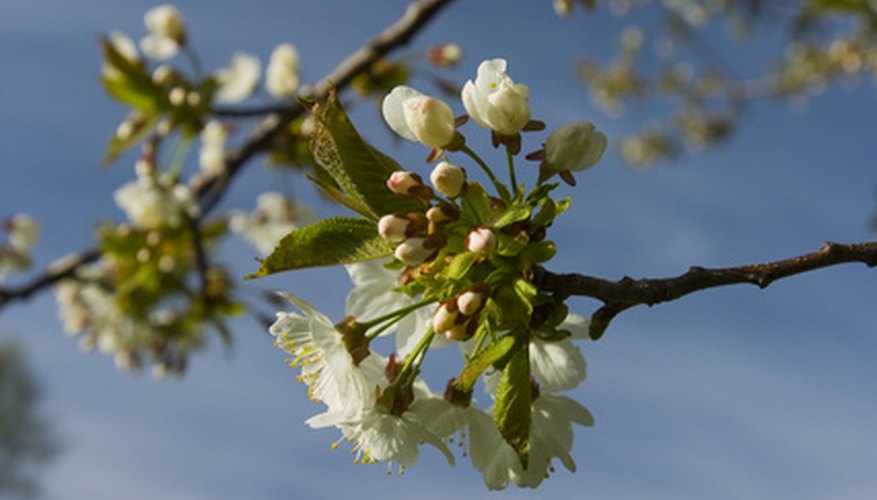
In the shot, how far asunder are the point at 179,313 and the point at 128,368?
488 mm

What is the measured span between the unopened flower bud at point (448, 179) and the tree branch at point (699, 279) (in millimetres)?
138

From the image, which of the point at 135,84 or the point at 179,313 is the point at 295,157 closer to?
the point at 135,84

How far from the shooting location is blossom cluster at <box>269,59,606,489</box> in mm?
881

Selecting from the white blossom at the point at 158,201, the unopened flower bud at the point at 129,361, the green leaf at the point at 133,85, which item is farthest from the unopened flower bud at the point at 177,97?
the unopened flower bud at the point at 129,361

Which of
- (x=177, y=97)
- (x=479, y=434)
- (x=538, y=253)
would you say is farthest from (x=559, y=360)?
(x=177, y=97)

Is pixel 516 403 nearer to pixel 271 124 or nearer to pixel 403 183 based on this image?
pixel 403 183

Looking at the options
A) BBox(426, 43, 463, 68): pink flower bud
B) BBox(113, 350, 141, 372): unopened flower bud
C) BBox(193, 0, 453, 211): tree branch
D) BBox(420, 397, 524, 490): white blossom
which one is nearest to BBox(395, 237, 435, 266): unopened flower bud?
BBox(420, 397, 524, 490): white blossom

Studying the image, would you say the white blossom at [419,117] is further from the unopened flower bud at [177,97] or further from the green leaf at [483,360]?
the unopened flower bud at [177,97]

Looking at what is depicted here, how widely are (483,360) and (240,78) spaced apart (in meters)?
2.25

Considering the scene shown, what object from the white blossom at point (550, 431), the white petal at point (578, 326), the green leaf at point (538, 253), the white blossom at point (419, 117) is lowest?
the white blossom at point (550, 431)

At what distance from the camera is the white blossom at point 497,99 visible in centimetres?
94

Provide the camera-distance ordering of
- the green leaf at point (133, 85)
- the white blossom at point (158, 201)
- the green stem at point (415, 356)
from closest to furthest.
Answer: the green stem at point (415, 356) → the green leaf at point (133, 85) → the white blossom at point (158, 201)

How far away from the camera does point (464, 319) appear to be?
887 millimetres

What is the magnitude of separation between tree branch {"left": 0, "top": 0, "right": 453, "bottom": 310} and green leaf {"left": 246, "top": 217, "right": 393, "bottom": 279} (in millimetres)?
1108
